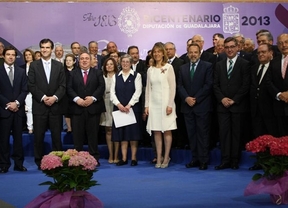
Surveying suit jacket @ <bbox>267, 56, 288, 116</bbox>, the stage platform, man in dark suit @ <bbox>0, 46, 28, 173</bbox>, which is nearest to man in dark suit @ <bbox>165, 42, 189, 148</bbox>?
the stage platform

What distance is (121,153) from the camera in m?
8.39

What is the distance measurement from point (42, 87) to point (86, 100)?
61 cm

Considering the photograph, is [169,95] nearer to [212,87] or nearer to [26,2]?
[212,87]

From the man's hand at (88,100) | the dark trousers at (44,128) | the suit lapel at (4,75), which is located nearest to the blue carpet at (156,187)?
the dark trousers at (44,128)

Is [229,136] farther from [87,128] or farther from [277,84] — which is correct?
[87,128]

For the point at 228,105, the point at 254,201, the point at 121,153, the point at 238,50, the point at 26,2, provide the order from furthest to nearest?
the point at 26,2
the point at 121,153
the point at 238,50
the point at 228,105
the point at 254,201

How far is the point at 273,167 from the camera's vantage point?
193 inches

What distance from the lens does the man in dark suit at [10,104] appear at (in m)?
7.39

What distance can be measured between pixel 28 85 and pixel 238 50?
2715mm

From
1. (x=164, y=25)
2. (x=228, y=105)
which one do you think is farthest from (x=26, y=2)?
(x=228, y=105)

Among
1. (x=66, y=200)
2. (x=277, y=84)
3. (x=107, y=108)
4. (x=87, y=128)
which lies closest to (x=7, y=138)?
(x=87, y=128)

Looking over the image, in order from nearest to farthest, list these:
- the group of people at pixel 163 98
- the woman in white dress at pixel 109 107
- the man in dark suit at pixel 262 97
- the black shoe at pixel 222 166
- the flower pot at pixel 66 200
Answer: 1. the flower pot at pixel 66 200
2. the man in dark suit at pixel 262 97
3. the group of people at pixel 163 98
4. the black shoe at pixel 222 166
5. the woman in white dress at pixel 109 107

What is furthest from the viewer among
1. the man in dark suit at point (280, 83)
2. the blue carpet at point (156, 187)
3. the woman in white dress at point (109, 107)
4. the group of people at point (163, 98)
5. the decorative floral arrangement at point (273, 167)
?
the woman in white dress at point (109, 107)

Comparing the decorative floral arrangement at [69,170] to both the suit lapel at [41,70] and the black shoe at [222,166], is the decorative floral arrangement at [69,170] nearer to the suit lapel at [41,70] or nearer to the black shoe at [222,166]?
the black shoe at [222,166]
